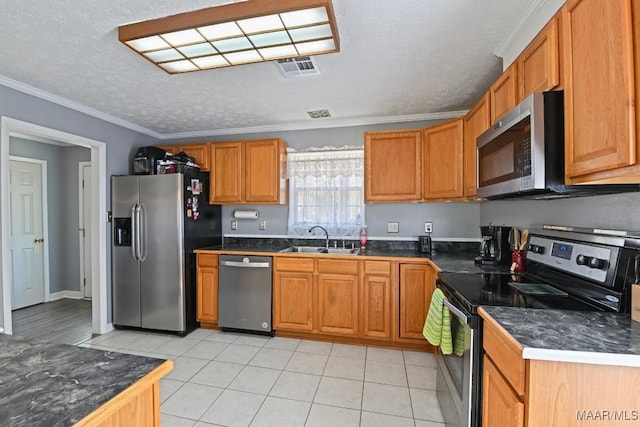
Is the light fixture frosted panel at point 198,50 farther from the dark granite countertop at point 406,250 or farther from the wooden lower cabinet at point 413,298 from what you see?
the wooden lower cabinet at point 413,298

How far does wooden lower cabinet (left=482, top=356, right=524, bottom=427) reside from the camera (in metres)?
0.94

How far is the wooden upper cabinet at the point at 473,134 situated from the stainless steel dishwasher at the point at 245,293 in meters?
2.02

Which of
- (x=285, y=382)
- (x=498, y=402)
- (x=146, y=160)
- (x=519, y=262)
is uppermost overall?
(x=146, y=160)

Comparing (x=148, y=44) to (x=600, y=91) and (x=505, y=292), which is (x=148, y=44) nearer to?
(x=600, y=91)

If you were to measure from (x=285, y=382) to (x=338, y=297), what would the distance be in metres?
0.93

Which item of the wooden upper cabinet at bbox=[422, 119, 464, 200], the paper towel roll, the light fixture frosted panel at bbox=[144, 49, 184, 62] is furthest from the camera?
the paper towel roll

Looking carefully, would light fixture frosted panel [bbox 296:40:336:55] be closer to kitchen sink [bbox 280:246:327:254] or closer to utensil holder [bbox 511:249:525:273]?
utensil holder [bbox 511:249:525:273]

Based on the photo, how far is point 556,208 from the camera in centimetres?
175

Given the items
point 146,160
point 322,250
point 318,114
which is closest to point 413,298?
point 322,250

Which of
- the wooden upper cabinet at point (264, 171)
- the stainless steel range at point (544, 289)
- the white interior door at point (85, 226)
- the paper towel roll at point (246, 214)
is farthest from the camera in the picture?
the white interior door at point (85, 226)

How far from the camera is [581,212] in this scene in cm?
153

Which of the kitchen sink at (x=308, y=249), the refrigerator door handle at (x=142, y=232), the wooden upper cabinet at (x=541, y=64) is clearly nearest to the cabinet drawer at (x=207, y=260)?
the refrigerator door handle at (x=142, y=232)

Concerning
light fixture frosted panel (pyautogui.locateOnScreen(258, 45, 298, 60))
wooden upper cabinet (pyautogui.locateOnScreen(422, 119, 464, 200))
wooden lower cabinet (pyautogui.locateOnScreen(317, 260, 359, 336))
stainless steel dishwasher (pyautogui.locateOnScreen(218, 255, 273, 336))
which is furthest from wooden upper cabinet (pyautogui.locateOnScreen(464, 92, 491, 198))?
stainless steel dishwasher (pyautogui.locateOnScreen(218, 255, 273, 336))

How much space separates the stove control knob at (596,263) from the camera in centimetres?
127
